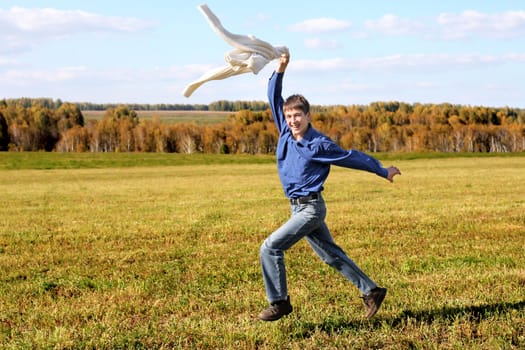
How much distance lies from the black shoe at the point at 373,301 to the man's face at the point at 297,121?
78.9 inches

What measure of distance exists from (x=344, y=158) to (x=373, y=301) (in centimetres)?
176

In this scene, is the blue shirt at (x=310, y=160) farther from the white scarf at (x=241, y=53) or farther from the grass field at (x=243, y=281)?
the grass field at (x=243, y=281)

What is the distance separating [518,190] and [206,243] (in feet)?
61.4

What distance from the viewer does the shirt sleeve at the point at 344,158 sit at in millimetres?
6348

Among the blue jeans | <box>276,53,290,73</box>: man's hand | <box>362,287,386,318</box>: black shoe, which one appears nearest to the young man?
the blue jeans

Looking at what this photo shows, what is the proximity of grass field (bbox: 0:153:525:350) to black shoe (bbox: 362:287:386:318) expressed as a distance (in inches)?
4.3

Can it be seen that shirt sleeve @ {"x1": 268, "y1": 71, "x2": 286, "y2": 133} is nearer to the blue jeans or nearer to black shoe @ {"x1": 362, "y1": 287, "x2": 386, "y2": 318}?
the blue jeans

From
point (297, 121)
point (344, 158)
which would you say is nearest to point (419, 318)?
point (344, 158)

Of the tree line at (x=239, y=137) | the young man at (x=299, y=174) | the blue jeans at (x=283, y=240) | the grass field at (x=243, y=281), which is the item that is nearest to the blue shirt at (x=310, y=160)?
the young man at (x=299, y=174)

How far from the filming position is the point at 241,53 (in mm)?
6848

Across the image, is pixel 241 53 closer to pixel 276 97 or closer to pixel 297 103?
pixel 276 97

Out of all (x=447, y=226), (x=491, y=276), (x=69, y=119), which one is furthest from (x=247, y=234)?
(x=69, y=119)

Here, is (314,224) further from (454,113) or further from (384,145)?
Answer: (454,113)

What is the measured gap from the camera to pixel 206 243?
13.4m
